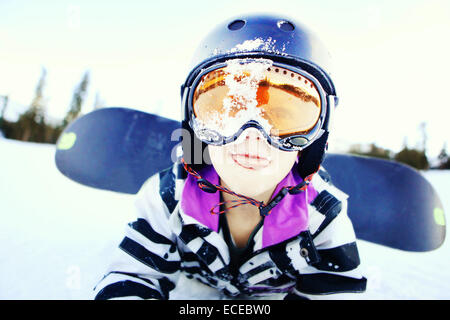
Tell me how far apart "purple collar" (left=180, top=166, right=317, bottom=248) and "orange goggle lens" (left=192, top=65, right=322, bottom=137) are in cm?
32

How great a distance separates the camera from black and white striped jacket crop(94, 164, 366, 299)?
101 cm

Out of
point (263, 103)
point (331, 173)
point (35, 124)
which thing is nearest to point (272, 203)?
point (263, 103)

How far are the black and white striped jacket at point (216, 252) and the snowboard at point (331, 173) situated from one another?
1359 millimetres

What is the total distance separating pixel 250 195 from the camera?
1.01 metres

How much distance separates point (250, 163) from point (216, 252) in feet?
1.49

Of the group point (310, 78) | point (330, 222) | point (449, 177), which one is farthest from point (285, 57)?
point (449, 177)

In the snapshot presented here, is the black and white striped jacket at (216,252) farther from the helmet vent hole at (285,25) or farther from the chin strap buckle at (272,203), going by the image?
the helmet vent hole at (285,25)

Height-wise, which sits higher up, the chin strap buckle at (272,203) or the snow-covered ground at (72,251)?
the chin strap buckle at (272,203)

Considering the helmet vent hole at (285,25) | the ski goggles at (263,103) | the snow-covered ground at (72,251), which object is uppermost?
the helmet vent hole at (285,25)

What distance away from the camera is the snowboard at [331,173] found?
2.36 m

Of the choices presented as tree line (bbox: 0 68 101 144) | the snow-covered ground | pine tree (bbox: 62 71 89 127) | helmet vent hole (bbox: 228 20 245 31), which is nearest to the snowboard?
the snow-covered ground

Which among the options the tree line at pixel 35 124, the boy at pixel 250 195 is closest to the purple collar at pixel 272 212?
the boy at pixel 250 195

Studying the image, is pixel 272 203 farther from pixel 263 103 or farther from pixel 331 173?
pixel 331 173

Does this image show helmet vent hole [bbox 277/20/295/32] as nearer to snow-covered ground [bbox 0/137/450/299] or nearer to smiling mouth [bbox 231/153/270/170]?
smiling mouth [bbox 231/153/270/170]
